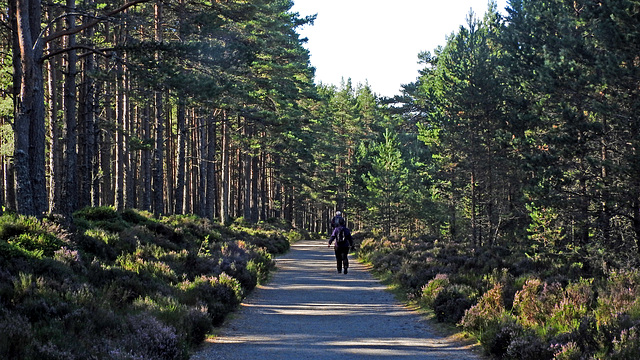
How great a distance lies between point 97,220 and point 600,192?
16.6m

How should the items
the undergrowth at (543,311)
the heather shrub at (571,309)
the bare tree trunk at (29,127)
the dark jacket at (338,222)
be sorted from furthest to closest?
1. the dark jacket at (338,222)
2. the bare tree trunk at (29,127)
3. the heather shrub at (571,309)
4. the undergrowth at (543,311)

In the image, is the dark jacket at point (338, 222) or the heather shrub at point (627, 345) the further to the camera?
the dark jacket at point (338, 222)

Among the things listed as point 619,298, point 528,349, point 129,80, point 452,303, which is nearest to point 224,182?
point 129,80

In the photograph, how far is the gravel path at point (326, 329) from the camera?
26.3 feet

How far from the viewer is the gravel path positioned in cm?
803

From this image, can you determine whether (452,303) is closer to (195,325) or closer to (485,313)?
(485,313)

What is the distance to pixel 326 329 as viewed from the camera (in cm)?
991

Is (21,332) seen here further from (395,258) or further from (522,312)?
(395,258)

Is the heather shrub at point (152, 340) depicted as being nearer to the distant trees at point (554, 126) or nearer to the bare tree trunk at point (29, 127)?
the bare tree trunk at point (29, 127)

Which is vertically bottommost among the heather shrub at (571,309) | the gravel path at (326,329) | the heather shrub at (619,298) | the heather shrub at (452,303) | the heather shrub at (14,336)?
the gravel path at (326,329)

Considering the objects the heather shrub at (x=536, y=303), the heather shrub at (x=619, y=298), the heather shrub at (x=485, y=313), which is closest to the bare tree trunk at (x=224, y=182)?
the heather shrub at (x=485, y=313)

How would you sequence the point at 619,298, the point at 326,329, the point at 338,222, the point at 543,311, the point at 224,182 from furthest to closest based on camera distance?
the point at 224,182
the point at 338,222
the point at 326,329
the point at 543,311
the point at 619,298

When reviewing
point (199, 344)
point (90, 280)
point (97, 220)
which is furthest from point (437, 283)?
point (97, 220)

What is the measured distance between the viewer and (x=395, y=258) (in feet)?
70.5
